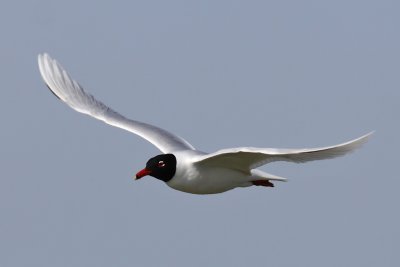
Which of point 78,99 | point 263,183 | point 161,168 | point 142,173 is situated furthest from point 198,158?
point 78,99

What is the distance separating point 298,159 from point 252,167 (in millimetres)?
1831

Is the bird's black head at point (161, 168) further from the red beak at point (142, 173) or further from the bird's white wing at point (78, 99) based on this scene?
the bird's white wing at point (78, 99)

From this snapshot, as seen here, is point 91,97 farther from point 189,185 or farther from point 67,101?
point 189,185

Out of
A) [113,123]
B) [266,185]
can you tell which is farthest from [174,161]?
[113,123]

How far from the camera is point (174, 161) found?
17750mm

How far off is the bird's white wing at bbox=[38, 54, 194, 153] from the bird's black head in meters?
2.46

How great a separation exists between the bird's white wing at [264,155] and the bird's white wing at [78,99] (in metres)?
3.18

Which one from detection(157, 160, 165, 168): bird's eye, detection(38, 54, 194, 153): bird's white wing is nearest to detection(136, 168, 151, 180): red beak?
detection(157, 160, 165, 168): bird's eye

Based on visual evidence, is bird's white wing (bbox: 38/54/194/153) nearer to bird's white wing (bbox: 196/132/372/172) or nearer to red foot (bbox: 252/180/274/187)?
red foot (bbox: 252/180/274/187)

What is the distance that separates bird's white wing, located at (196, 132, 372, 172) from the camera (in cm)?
1488

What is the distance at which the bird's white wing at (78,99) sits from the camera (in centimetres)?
2059

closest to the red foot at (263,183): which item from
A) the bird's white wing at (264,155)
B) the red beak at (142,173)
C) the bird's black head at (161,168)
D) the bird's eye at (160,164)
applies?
the bird's white wing at (264,155)

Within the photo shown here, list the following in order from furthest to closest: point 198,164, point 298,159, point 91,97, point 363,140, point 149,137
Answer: point 91,97, point 149,137, point 198,164, point 298,159, point 363,140

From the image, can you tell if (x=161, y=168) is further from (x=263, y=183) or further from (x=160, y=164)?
(x=263, y=183)
